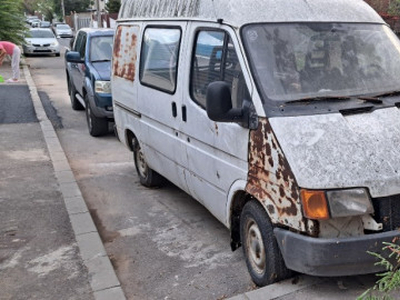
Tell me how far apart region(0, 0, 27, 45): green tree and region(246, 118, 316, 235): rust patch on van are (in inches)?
874

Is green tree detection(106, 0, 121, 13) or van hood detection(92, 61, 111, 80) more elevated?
green tree detection(106, 0, 121, 13)

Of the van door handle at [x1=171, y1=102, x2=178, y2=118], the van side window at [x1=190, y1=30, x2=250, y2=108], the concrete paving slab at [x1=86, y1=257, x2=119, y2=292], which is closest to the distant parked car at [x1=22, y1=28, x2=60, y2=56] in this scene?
the van door handle at [x1=171, y1=102, x2=178, y2=118]

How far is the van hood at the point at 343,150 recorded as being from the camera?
10.3 ft

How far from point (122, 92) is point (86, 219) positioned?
199cm

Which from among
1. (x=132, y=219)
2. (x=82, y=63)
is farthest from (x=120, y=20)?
(x=82, y=63)

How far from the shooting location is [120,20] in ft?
22.9

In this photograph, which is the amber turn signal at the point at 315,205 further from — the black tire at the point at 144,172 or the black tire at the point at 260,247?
the black tire at the point at 144,172

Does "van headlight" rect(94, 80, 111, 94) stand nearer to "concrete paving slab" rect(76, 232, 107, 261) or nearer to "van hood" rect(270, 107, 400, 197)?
A: "concrete paving slab" rect(76, 232, 107, 261)

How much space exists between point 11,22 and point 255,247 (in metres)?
22.7

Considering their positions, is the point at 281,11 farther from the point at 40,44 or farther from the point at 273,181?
the point at 40,44

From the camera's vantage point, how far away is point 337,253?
3133mm

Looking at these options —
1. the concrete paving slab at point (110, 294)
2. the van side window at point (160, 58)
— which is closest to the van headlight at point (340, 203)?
the concrete paving slab at point (110, 294)

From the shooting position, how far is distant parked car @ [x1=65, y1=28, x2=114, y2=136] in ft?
30.6

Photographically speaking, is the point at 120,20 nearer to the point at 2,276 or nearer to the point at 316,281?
the point at 2,276
